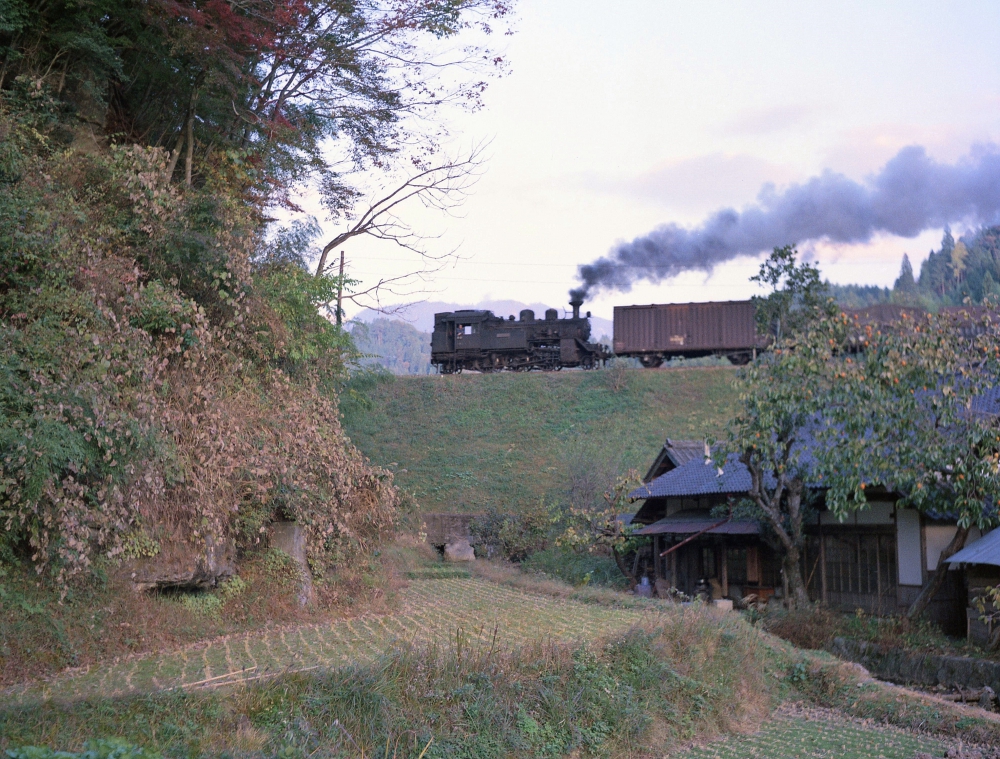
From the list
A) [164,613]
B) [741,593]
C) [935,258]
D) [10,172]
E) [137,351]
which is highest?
[935,258]

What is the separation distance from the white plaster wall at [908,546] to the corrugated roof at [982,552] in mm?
1440

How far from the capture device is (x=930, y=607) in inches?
602

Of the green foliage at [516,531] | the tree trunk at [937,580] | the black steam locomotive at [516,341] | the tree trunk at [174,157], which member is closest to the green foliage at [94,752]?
the tree trunk at [174,157]

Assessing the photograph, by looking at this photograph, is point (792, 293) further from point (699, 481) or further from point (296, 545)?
point (296, 545)

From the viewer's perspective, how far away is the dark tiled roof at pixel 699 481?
18.9 m

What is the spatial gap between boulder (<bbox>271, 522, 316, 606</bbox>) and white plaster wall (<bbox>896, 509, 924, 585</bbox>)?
447 inches

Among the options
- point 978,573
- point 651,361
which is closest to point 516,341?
point 651,361

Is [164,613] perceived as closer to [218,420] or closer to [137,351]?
[218,420]

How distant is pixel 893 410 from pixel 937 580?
132 inches

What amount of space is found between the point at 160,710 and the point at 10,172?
7131 mm

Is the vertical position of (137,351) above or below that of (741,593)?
above

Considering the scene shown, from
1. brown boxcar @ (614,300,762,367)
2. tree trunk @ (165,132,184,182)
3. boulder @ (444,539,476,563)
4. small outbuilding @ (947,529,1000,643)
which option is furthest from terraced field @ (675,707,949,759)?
brown boxcar @ (614,300,762,367)

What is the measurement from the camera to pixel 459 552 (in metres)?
23.9

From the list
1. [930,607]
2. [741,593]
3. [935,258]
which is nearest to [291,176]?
[741,593]
